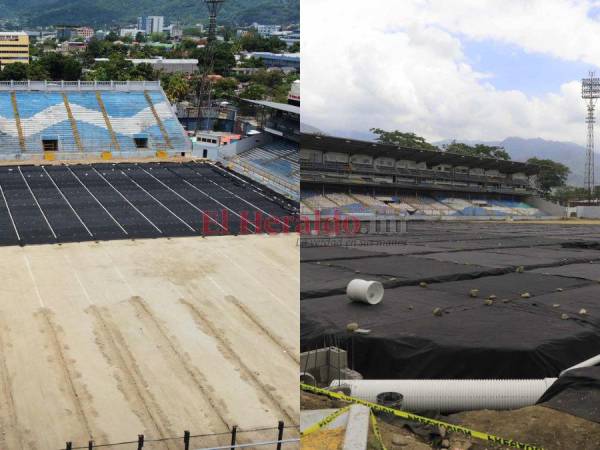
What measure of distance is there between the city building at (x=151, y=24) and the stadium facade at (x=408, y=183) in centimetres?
5426

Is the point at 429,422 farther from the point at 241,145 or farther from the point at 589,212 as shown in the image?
the point at 589,212

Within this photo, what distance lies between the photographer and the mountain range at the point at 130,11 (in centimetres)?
3180

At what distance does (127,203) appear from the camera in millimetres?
18391

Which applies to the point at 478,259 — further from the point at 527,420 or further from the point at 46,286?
the point at 527,420

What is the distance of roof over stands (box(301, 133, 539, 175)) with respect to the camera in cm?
2462

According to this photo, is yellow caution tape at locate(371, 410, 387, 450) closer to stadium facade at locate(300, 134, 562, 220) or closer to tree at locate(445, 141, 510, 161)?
stadium facade at locate(300, 134, 562, 220)

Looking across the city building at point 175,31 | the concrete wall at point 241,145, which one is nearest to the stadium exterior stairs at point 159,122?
the concrete wall at point 241,145

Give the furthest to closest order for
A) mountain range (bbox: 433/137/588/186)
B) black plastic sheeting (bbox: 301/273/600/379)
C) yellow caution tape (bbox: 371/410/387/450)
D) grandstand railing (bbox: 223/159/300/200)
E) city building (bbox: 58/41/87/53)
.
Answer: mountain range (bbox: 433/137/588/186), city building (bbox: 58/41/87/53), grandstand railing (bbox: 223/159/300/200), black plastic sheeting (bbox: 301/273/600/379), yellow caution tape (bbox: 371/410/387/450)

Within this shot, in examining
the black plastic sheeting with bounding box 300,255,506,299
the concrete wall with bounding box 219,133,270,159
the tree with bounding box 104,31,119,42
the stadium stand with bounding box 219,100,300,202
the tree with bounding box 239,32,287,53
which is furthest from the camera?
the tree with bounding box 104,31,119,42

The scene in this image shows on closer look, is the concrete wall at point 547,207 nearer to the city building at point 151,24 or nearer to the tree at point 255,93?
the tree at point 255,93

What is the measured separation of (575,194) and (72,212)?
143 ft

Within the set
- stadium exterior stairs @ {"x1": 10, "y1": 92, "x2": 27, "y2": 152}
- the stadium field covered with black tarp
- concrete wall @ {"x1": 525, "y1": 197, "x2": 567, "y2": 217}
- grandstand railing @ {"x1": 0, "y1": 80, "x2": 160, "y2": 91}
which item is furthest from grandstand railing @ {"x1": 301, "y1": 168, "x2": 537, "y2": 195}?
the stadium field covered with black tarp

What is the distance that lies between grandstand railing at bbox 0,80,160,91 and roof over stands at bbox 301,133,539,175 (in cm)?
1021

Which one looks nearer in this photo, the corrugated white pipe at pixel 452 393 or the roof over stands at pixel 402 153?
the corrugated white pipe at pixel 452 393
